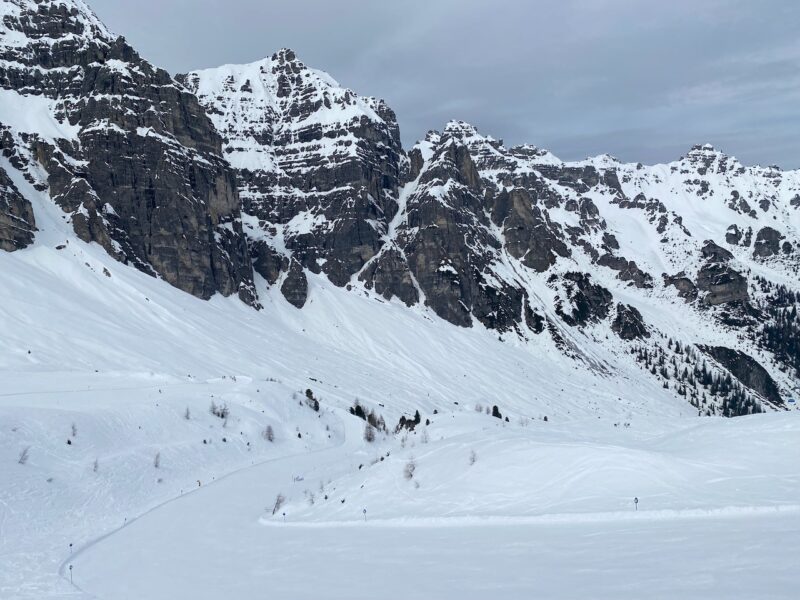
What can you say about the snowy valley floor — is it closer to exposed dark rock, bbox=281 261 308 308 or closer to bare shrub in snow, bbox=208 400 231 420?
bare shrub in snow, bbox=208 400 231 420

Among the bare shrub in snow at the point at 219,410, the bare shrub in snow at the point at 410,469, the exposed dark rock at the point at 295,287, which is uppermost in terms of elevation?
the exposed dark rock at the point at 295,287

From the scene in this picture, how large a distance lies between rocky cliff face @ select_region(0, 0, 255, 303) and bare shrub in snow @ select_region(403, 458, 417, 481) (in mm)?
128404

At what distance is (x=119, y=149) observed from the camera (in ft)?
531

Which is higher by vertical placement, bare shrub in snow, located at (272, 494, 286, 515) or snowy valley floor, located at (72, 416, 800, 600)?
snowy valley floor, located at (72, 416, 800, 600)

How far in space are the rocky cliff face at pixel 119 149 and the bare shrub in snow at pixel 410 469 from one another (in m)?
128

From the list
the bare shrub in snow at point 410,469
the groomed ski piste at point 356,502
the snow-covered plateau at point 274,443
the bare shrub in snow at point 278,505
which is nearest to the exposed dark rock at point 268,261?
the snow-covered plateau at point 274,443

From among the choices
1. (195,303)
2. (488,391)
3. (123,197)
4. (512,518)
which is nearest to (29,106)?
(123,197)

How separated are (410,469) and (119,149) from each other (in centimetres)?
15660

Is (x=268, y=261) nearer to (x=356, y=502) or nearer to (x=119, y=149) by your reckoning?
(x=119, y=149)

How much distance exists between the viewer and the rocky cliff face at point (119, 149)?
150875 mm

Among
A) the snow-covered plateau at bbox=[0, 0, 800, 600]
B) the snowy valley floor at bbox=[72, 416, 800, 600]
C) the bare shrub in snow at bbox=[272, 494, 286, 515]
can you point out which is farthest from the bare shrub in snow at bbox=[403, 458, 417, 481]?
the bare shrub in snow at bbox=[272, 494, 286, 515]

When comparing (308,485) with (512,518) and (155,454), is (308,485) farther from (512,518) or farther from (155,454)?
(512,518)

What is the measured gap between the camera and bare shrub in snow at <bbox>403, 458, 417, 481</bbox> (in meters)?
26.2

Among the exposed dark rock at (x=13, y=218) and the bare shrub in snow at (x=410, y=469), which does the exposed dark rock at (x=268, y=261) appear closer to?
the exposed dark rock at (x=13, y=218)
